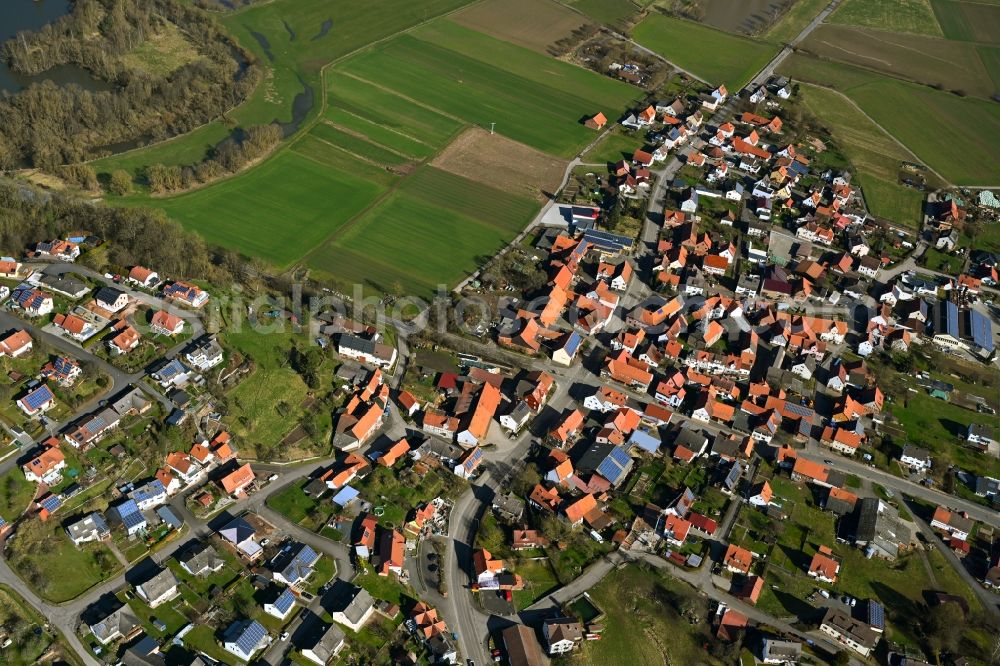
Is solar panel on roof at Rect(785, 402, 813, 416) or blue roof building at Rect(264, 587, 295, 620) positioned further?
solar panel on roof at Rect(785, 402, 813, 416)

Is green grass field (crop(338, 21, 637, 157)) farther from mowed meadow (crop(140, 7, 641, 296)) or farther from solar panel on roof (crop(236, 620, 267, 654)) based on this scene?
solar panel on roof (crop(236, 620, 267, 654))

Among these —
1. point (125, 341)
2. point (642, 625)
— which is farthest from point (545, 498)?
point (125, 341)

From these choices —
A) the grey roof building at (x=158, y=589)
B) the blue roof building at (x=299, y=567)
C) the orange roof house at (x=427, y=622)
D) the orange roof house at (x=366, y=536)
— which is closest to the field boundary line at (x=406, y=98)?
the orange roof house at (x=366, y=536)

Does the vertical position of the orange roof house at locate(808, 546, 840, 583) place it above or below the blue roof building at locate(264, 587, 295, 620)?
above

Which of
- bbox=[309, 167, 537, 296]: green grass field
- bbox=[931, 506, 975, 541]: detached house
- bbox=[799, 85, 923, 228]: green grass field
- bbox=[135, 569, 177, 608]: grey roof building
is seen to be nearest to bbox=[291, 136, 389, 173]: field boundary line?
bbox=[309, 167, 537, 296]: green grass field

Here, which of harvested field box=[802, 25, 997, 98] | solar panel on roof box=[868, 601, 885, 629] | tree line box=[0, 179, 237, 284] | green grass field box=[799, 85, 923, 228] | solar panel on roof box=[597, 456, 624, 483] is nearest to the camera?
solar panel on roof box=[868, 601, 885, 629]

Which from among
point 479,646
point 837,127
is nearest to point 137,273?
point 479,646
